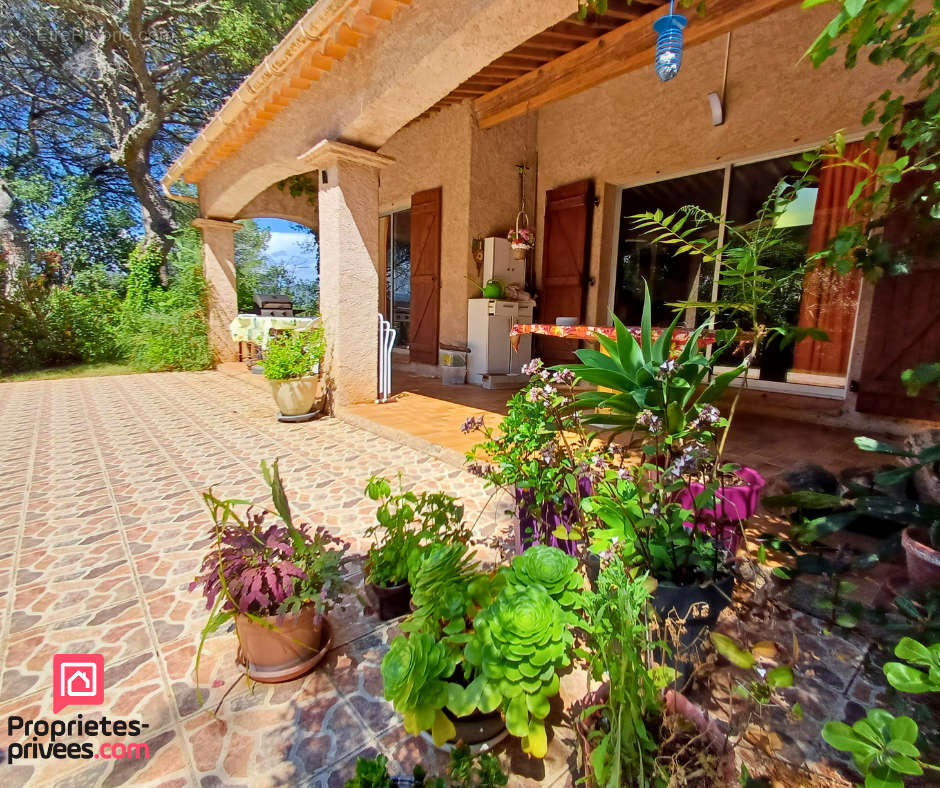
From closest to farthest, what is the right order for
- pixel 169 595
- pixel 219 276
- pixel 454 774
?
pixel 454 774
pixel 169 595
pixel 219 276

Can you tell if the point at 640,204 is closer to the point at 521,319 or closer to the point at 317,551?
the point at 521,319

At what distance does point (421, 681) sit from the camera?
1027 millimetres

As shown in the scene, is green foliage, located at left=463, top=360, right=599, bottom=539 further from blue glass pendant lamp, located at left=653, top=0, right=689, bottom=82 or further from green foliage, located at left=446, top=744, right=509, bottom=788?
blue glass pendant lamp, located at left=653, top=0, right=689, bottom=82

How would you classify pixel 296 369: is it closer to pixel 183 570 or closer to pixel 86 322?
pixel 183 570

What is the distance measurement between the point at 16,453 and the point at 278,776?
400cm

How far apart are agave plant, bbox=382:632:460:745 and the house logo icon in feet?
3.27

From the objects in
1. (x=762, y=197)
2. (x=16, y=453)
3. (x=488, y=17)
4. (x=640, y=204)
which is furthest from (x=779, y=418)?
(x=16, y=453)

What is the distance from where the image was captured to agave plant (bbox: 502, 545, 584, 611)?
45.1 inches

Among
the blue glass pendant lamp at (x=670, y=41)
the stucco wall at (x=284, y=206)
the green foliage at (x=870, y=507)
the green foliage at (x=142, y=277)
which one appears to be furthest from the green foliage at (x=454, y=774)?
the green foliage at (x=142, y=277)

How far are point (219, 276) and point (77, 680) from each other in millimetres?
7450

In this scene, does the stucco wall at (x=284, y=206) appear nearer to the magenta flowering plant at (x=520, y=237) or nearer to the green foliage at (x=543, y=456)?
the magenta flowering plant at (x=520, y=237)

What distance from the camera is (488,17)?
8.95ft

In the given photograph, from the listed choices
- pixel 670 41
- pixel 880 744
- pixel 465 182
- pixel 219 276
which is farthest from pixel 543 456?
pixel 219 276

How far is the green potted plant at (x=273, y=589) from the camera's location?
1326 mm
